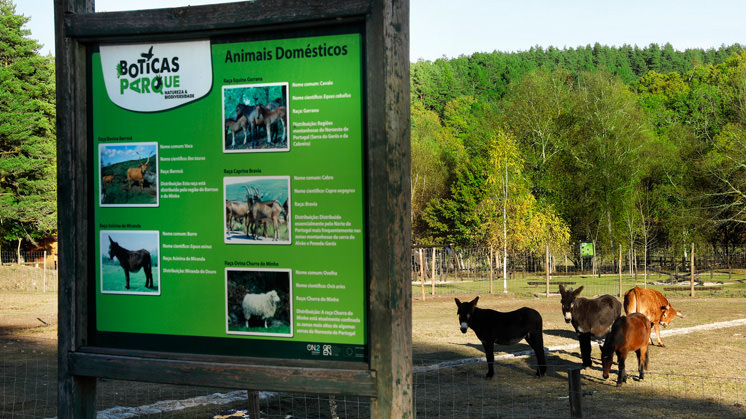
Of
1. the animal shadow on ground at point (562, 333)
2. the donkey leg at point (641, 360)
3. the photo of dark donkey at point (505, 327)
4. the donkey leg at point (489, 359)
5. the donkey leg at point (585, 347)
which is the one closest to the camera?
the donkey leg at point (641, 360)

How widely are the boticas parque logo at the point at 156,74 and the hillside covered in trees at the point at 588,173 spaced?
40.3m

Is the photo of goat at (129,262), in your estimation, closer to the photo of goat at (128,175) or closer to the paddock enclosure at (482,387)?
the photo of goat at (128,175)

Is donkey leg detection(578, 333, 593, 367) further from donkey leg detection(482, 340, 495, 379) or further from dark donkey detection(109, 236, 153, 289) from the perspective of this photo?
dark donkey detection(109, 236, 153, 289)

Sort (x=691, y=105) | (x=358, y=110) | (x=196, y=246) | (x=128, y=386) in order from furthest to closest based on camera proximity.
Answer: (x=691, y=105), (x=128, y=386), (x=196, y=246), (x=358, y=110)

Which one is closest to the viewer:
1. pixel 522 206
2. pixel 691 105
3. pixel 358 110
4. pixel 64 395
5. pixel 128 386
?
pixel 358 110

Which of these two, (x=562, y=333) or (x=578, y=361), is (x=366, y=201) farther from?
(x=562, y=333)

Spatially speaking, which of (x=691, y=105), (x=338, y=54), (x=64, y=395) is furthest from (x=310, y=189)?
(x=691, y=105)

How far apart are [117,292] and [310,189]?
1371 millimetres

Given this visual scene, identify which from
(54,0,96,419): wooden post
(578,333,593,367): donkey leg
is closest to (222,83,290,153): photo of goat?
(54,0,96,419): wooden post

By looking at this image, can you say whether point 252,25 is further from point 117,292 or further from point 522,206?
point 522,206

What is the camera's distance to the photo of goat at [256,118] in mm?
3912

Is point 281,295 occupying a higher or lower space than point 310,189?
lower

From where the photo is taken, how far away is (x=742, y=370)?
42.9 feet

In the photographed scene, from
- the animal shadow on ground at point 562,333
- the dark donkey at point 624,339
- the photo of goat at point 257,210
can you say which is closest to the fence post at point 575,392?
the photo of goat at point 257,210
